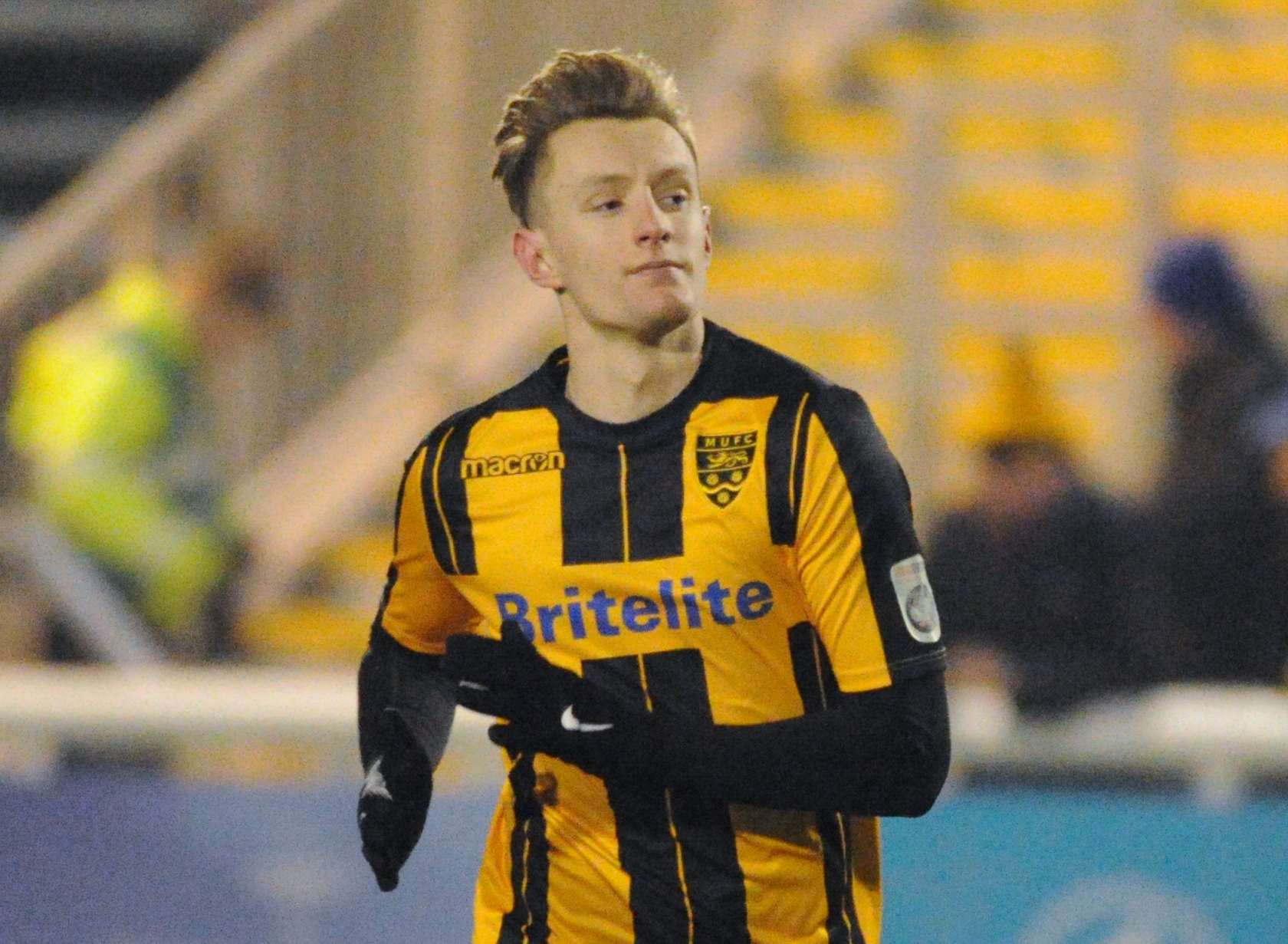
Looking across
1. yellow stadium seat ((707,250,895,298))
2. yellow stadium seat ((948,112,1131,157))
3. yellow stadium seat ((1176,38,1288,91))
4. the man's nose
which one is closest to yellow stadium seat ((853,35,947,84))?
yellow stadium seat ((948,112,1131,157))

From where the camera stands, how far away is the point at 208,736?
5137mm

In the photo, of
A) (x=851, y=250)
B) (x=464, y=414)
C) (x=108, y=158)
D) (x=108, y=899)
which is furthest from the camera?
(x=108, y=158)

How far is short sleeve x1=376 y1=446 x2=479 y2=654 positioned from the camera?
3.00 metres

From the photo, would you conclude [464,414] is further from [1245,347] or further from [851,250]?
[851,250]

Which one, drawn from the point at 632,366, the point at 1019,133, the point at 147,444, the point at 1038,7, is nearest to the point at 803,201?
the point at 1019,133

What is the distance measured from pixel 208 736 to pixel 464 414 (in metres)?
2.34

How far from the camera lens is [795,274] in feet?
26.6

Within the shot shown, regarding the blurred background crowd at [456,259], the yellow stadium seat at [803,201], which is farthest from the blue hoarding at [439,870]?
the yellow stadium seat at [803,201]

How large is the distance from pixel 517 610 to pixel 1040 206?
17.6 feet

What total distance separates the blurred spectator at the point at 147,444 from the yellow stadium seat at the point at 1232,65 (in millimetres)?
3220

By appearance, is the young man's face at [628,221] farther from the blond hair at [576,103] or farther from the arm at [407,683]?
the arm at [407,683]

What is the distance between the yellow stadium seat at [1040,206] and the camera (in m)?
7.78

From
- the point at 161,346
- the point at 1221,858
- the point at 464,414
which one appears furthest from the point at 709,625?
the point at 161,346

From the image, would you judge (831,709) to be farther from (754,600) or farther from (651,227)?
(651,227)
